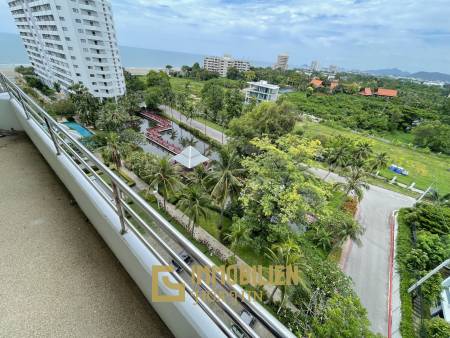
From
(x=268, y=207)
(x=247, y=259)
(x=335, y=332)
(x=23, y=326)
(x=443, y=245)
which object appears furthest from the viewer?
(x=443, y=245)

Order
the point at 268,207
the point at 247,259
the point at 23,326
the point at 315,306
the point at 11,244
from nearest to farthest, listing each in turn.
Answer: the point at 23,326 → the point at 11,244 → the point at 315,306 → the point at 268,207 → the point at 247,259

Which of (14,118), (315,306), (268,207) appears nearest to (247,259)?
(268,207)

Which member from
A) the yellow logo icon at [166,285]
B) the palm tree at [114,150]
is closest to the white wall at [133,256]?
the yellow logo icon at [166,285]

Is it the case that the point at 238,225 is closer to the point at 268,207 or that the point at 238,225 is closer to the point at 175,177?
the point at 268,207

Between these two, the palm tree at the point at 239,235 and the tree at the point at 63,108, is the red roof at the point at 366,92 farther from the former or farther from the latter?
the tree at the point at 63,108

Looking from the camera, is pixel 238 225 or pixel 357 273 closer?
pixel 238 225

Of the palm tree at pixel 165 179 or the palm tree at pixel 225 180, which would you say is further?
the palm tree at pixel 165 179

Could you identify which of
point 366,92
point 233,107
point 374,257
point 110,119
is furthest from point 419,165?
point 366,92

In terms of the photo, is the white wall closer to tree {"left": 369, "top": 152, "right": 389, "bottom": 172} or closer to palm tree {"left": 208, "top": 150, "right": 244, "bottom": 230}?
palm tree {"left": 208, "top": 150, "right": 244, "bottom": 230}
